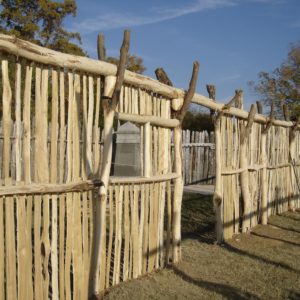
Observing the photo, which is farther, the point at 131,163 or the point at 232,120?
the point at 131,163

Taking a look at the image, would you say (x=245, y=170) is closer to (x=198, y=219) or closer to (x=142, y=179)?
(x=198, y=219)

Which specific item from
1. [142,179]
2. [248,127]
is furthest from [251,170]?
[142,179]

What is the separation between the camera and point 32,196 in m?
3.83

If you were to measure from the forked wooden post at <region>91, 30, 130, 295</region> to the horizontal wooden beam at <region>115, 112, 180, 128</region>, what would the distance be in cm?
24

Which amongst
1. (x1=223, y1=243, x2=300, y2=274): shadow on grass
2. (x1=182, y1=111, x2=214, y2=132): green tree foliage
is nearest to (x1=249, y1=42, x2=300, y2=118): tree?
(x1=182, y1=111, x2=214, y2=132): green tree foliage

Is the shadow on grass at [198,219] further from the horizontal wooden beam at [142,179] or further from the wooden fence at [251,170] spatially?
the horizontal wooden beam at [142,179]

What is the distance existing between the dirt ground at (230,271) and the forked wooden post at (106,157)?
0.35 meters

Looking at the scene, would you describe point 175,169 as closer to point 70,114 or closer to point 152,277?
point 152,277

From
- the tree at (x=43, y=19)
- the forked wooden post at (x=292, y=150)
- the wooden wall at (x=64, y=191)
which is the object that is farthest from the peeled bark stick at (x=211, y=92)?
the tree at (x=43, y=19)

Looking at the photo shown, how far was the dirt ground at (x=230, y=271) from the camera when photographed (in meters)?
4.75

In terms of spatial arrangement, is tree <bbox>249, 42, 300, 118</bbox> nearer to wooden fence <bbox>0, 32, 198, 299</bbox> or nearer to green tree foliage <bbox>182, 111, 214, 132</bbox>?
green tree foliage <bbox>182, 111, 214, 132</bbox>

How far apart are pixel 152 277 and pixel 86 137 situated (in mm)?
1984

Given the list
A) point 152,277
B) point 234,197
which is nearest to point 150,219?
point 152,277

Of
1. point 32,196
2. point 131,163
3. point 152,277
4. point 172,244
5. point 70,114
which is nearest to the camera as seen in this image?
point 32,196
